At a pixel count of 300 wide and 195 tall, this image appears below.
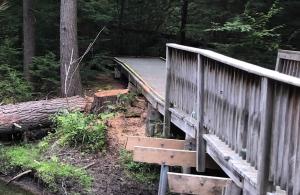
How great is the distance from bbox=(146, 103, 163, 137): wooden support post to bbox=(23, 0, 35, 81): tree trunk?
21.2ft

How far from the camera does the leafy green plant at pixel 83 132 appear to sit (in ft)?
31.3

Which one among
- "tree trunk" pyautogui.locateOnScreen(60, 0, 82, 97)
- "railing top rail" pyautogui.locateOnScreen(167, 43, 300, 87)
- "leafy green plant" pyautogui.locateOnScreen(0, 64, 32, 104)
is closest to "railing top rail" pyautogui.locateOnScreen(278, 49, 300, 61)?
"railing top rail" pyautogui.locateOnScreen(167, 43, 300, 87)

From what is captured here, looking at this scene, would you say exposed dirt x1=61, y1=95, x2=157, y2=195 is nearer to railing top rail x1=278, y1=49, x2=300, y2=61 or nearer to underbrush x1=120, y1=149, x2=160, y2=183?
underbrush x1=120, y1=149, x2=160, y2=183

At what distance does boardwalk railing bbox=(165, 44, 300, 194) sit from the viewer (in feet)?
12.3

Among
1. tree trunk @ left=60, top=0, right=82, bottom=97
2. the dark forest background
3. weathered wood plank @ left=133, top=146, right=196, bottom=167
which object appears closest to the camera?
weathered wood plank @ left=133, top=146, right=196, bottom=167

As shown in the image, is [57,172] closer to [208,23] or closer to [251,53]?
[251,53]

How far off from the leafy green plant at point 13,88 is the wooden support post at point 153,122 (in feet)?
16.2

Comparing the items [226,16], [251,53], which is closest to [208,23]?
[226,16]

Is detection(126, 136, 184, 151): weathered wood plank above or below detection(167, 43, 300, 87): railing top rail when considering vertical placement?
below

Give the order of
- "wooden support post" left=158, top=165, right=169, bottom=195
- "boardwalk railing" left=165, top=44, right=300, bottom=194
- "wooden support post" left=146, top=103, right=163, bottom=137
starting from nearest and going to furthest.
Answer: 1. "boardwalk railing" left=165, top=44, right=300, bottom=194
2. "wooden support post" left=158, top=165, right=169, bottom=195
3. "wooden support post" left=146, top=103, right=163, bottom=137

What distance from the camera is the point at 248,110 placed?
15.7 feet

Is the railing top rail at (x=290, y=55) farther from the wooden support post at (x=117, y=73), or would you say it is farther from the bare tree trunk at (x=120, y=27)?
the bare tree trunk at (x=120, y=27)

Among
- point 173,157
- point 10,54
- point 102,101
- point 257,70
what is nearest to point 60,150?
point 102,101

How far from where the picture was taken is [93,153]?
9.38 m
